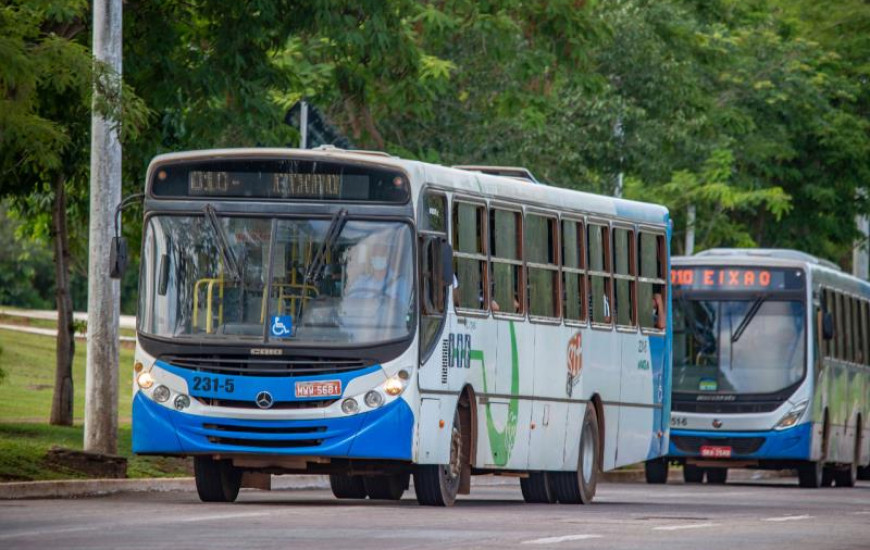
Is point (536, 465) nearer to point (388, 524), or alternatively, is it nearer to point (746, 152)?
point (388, 524)

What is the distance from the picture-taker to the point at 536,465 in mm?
22156

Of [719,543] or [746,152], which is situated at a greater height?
[746,152]

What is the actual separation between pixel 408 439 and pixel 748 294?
1404 cm

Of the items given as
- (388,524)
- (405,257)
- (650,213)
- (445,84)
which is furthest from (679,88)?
(388,524)

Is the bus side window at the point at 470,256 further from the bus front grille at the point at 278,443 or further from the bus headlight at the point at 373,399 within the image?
the bus front grille at the point at 278,443

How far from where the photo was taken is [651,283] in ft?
83.5

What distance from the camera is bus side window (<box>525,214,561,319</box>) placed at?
22.1m

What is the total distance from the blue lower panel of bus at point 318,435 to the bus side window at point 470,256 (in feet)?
5.48

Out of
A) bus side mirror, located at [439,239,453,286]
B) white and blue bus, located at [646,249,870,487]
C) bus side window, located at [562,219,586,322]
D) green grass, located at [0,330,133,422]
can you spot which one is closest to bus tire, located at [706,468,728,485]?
white and blue bus, located at [646,249,870,487]

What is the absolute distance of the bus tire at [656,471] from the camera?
33.9 meters

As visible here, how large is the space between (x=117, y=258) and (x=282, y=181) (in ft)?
4.90

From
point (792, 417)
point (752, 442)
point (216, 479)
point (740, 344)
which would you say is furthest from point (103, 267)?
point (792, 417)

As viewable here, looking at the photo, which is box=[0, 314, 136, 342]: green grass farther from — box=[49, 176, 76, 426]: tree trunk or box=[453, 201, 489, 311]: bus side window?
box=[453, 201, 489, 311]: bus side window

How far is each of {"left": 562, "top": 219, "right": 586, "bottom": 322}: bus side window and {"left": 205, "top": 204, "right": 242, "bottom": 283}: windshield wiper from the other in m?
4.57
